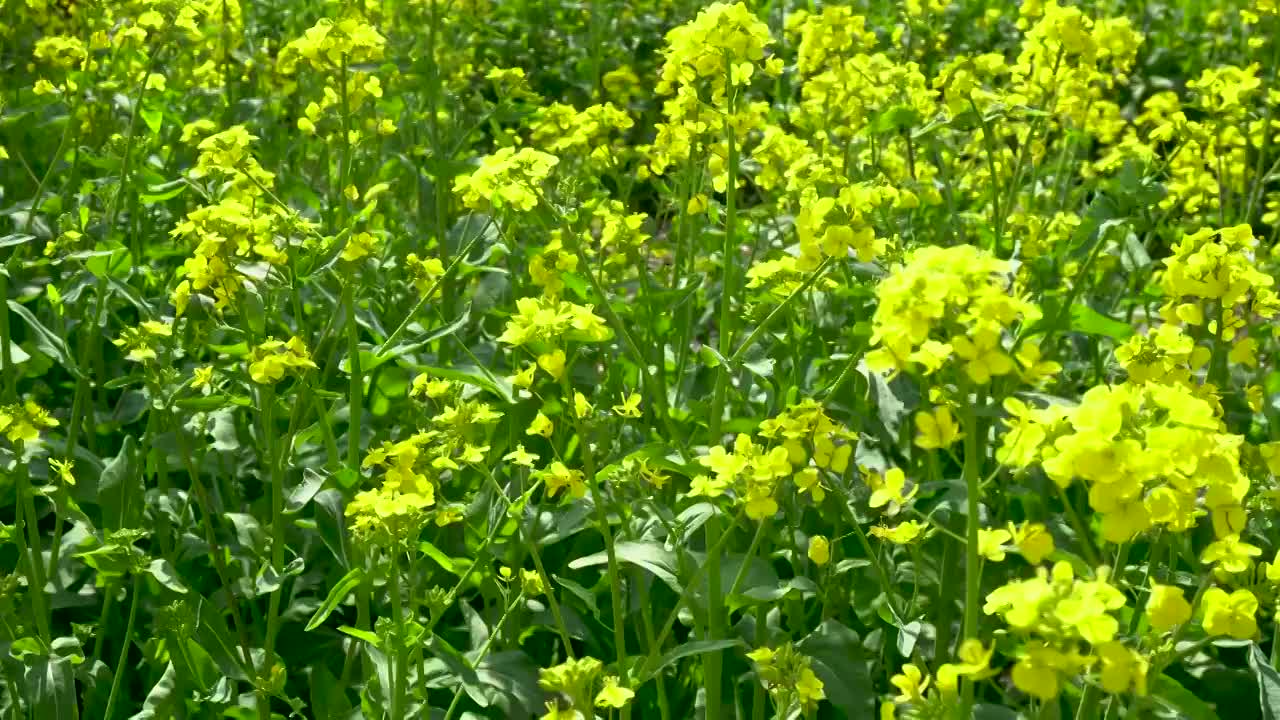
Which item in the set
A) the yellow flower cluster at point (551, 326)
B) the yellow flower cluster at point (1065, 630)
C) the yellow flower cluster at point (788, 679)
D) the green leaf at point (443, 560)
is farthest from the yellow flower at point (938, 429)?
the green leaf at point (443, 560)

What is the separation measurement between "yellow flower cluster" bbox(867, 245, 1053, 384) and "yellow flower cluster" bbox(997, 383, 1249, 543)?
10cm

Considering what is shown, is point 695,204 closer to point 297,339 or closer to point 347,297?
point 347,297

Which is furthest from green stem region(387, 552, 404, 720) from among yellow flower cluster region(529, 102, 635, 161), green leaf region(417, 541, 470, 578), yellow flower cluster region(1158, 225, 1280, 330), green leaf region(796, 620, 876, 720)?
yellow flower cluster region(529, 102, 635, 161)

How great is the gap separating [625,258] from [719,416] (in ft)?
4.02

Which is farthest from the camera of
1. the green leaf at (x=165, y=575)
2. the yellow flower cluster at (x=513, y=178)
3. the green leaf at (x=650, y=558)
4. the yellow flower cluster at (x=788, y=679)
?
the green leaf at (x=165, y=575)

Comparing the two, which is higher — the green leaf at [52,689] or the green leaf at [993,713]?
the green leaf at [993,713]

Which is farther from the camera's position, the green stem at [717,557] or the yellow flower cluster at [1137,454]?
the green stem at [717,557]

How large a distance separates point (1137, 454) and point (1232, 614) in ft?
1.29

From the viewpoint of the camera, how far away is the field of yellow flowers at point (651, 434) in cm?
182

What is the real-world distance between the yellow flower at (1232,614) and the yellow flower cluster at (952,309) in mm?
394

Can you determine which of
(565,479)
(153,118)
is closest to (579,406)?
(565,479)

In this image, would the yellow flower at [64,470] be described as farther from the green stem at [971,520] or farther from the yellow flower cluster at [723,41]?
the green stem at [971,520]

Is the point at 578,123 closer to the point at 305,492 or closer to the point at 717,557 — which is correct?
the point at 305,492

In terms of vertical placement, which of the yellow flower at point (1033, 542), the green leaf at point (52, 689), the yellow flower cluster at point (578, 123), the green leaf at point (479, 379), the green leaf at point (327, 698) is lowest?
the green leaf at point (327, 698)
